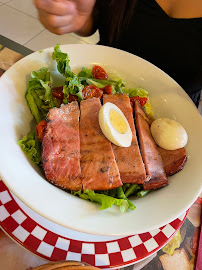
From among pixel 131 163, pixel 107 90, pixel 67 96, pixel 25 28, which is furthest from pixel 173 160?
pixel 25 28

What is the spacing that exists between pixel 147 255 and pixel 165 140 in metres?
0.65

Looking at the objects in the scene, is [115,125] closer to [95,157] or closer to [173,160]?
[95,157]

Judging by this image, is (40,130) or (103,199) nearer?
(103,199)

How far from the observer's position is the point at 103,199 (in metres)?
1.27

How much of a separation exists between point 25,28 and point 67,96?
105 inches

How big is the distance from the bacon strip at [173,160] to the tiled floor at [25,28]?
2.65 m

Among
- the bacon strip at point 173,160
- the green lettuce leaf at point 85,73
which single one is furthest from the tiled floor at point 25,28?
the bacon strip at point 173,160

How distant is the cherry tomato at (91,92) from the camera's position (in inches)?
68.4

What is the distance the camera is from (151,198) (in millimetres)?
1389

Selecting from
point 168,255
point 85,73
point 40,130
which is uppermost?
point 85,73

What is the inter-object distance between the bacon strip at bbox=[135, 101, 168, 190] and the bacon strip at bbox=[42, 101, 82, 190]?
0.40 meters

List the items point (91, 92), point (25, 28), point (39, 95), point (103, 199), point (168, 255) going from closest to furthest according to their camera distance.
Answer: point (103, 199), point (168, 255), point (39, 95), point (91, 92), point (25, 28)

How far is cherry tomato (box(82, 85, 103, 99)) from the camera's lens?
5.70 ft

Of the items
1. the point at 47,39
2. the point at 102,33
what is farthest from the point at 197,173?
the point at 47,39
